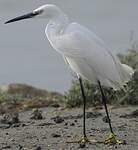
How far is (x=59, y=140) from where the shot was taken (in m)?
10.5

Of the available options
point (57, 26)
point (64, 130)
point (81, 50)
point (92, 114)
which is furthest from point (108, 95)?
point (57, 26)

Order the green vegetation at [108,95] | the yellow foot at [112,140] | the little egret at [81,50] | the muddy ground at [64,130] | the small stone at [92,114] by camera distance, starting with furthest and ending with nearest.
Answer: the green vegetation at [108,95] < the small stone at [92,114] < the little egret at [81,50] < the yellow foot at [112,140] < the muddy ground at [64,130]

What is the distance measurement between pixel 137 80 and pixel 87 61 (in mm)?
4207

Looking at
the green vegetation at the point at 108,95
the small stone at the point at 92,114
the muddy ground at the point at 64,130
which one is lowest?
the muddy ground at the point at 64,130

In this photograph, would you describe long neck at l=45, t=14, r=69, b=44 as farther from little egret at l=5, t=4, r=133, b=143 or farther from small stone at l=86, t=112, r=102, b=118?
small stone at l=86, t=112, r=102, b=118

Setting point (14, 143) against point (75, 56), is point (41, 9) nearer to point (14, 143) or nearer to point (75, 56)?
point (75, 56)

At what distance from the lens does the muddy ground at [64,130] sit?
10.1m

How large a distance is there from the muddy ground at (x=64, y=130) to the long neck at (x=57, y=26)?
1392mm

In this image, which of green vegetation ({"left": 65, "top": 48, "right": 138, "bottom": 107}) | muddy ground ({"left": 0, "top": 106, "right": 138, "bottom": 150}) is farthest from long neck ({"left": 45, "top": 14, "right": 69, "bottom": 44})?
green vegetation ({"left": 65, "top": 48, "right": 138, "bottom": 107})

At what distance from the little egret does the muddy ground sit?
1.06 feet

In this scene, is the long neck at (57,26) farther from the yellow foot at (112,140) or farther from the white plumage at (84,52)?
the yellow foot at (112,140)

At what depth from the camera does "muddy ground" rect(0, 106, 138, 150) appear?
399 inches

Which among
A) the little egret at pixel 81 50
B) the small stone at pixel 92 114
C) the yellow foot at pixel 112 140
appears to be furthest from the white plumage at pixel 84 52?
the small stone at pixel 92 114

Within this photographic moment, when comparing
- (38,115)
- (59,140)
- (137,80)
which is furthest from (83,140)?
(137,80)
